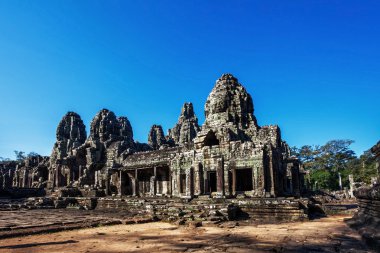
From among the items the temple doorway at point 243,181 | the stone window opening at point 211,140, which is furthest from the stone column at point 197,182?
the temple doorway at point 243,181

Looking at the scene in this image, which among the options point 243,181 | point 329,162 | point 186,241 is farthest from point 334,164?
point 186,241

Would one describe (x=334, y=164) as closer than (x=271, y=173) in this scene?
No

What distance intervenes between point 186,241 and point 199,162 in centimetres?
1255

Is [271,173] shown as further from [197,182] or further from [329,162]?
[329,162]

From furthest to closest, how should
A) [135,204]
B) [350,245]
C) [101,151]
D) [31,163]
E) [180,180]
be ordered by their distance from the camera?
[31,163], [101,151], [180,180], [135,204], [350,245]

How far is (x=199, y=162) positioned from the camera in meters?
20.5

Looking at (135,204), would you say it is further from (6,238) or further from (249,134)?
(249,134)

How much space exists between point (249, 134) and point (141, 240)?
1857cm

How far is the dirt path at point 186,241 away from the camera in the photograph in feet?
22.6

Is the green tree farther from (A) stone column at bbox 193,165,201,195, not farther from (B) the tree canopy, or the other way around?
(A) stone column at bbox 193,165,201,195

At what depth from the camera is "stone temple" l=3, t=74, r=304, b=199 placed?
61.9ft

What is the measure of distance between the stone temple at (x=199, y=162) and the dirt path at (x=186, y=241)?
8.45 metres

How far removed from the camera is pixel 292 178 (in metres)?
24.9

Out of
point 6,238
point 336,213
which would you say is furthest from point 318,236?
point 6,238
